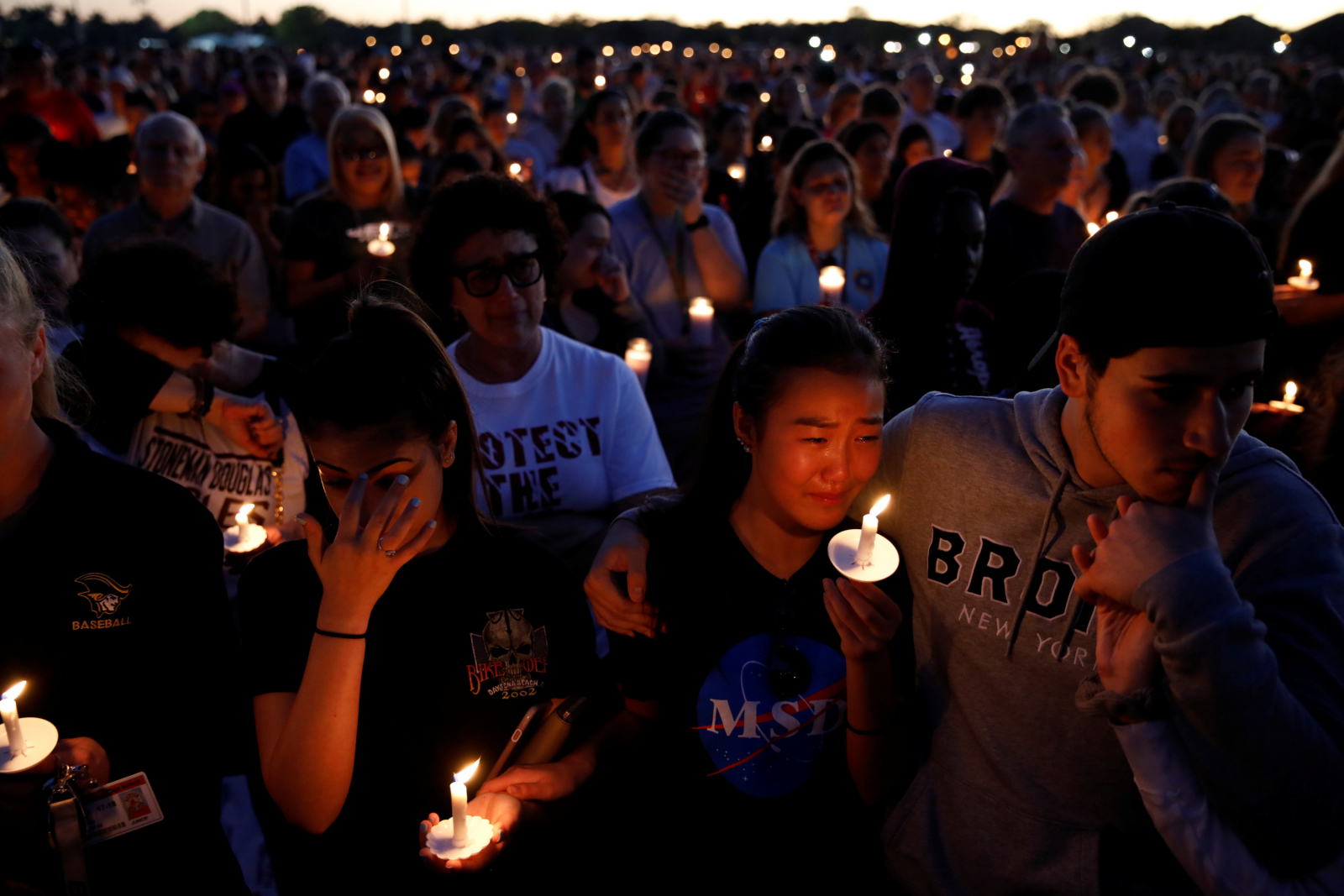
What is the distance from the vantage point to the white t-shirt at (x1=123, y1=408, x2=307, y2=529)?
2920 millimetres

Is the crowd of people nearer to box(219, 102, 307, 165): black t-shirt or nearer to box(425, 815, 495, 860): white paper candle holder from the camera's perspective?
box(425, 815, 495, 860): white paper candle holder

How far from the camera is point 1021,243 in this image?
491cm

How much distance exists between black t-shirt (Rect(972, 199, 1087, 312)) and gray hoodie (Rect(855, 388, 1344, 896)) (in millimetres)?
3088

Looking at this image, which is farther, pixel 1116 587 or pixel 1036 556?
pixel 1036 556

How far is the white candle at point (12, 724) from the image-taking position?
1.52 metres

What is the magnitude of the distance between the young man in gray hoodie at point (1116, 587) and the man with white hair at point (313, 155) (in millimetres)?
7399

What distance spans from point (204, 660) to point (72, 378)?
38.8 inches

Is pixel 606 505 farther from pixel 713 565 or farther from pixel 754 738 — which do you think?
pixel 754 738

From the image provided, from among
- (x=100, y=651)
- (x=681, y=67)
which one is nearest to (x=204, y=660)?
(x=100, y=651)

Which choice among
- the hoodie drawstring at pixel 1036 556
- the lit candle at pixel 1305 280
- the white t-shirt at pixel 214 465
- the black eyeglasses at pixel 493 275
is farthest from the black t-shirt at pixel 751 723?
the lit candle at pixel 1305 280

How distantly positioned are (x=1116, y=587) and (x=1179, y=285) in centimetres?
47

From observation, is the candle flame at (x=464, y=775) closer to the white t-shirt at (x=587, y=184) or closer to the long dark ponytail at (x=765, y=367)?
the long dark ponytail at (x=765, y=367)

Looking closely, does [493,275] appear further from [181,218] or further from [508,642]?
[181,218]

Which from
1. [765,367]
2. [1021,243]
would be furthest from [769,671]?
[1021,243]
